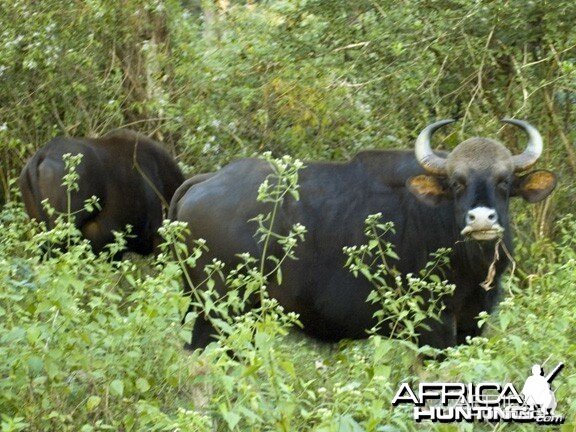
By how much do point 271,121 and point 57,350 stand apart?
5039mm

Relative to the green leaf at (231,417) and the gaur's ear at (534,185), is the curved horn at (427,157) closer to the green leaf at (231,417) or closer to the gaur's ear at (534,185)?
the gaur's ear at (534,185)

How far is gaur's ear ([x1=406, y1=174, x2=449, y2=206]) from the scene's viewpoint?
23.3 ft

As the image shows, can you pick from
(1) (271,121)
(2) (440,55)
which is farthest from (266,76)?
(2) (440,55)

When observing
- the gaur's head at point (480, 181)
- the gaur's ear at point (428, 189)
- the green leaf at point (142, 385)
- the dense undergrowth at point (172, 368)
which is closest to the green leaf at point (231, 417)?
the dense undergrowth at point (172, 368)

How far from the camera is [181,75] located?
33.9 ft

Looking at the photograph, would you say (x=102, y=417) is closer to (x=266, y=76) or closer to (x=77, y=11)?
(x=266, y=76)

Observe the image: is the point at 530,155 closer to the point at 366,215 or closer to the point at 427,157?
the point at 427,157

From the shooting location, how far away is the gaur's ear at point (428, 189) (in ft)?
23.3

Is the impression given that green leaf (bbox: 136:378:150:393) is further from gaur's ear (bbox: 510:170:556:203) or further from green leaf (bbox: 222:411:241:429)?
gaur's ear (bbox: 510:170:556:203)

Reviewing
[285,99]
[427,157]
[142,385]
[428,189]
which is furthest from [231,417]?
[285,99]

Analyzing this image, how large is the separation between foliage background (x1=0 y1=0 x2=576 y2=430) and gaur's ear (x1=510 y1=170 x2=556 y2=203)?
0.42 meters

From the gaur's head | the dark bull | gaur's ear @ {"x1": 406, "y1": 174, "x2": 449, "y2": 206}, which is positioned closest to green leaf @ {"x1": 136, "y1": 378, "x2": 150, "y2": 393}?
the dark bull

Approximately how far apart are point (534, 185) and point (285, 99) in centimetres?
286

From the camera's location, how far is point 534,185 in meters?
7.23
